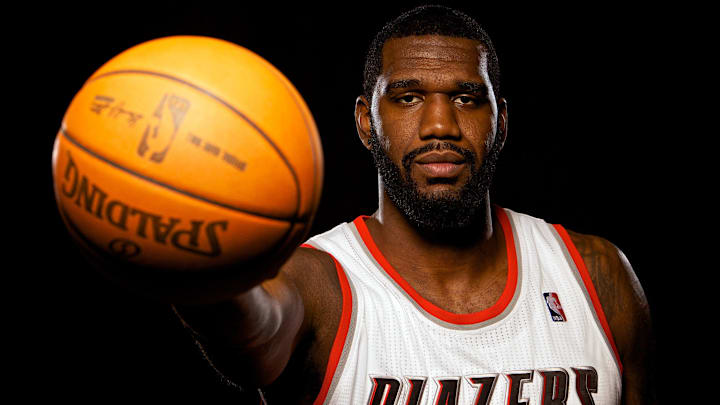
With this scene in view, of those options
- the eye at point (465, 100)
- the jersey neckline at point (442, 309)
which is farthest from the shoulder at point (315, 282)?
the eye at point (465, 100)

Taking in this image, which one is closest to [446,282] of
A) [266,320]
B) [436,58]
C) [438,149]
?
[438,149]

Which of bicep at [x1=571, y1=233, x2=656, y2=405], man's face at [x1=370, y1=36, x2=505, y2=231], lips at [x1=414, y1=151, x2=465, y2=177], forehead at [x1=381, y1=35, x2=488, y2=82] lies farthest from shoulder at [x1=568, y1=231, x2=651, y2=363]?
forehead at [x1=381, y1=35, x2=488, y2=82]

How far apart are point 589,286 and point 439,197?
0.48 metres

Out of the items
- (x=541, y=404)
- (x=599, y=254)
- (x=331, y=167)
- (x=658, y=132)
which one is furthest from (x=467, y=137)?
(x=658, y=132)

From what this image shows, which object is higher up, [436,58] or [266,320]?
[436,58]

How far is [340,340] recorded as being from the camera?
1.60 meters

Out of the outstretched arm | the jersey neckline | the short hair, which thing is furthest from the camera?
the short hair

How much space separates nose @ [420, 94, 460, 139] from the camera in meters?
1.78

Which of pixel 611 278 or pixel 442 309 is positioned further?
pixel 611 278

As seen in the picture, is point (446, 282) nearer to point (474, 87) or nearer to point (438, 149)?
point (438, 149)

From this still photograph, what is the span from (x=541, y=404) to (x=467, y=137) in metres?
0.69

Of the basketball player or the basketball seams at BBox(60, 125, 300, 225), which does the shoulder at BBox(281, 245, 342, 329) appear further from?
the basketball seams at BBox(60, 125, 300, 225)

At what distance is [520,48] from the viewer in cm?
318

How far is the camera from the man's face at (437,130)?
179 centimetres
